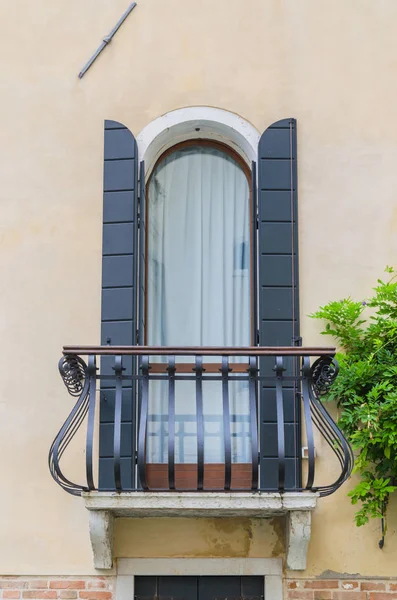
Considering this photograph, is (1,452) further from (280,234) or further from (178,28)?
(178,28)

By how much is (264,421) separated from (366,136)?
71.1 inches

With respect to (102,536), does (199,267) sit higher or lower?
higher

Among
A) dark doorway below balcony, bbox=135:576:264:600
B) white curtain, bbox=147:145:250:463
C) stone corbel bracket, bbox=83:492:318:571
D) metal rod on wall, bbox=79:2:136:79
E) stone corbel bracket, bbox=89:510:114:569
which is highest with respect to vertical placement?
metal rod on wall, bbox=79:2:136:79

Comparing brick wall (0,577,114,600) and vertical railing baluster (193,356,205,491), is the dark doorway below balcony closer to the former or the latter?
brick wall (0,577,114,600)

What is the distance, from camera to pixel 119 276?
558 cm

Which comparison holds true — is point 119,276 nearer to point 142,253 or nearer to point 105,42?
point 142,253

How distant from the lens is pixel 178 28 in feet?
19.6

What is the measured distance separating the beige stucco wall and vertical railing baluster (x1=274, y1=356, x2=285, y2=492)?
544 mm

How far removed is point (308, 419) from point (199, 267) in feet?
4.32

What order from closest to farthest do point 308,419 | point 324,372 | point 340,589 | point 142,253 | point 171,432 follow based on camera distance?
point 171,432, point 308,419, point 324,372, point 340,589, point 142,253

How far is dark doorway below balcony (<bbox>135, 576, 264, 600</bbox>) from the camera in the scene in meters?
5.38

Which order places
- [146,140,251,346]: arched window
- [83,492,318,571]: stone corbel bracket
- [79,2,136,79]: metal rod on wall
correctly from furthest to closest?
1. [79,2,136,79]: metal rod on wall
2. [146,140,251,346]: arched window
3. [83,492,318,571]: stone corbel bracket

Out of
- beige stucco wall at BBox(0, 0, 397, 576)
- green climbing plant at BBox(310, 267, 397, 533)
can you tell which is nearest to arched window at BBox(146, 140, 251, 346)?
beige stucco wall at BBox(0, 0, 397, 576)

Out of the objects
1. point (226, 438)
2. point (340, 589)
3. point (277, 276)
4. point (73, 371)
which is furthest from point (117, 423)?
point (340, 589)
